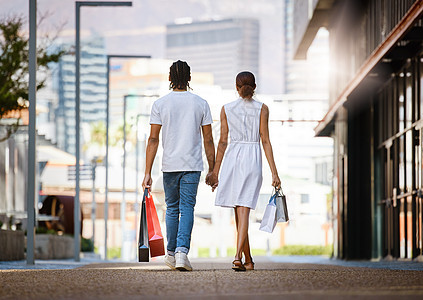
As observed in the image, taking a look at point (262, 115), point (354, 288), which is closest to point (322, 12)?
point (262, 115)

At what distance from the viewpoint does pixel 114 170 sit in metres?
53.1

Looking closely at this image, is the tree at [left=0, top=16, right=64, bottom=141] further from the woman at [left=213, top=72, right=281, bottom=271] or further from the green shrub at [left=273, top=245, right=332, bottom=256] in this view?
the green shrub at [left=273, top=245, right=332, bottom=256]

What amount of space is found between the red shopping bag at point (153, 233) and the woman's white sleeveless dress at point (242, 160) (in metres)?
0.62

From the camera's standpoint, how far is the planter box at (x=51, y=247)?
2416 centimetres

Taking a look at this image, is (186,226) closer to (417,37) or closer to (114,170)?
(417,37)

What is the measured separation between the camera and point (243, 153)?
9.87 meters

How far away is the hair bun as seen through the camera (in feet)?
32.5

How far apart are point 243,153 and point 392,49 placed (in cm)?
674

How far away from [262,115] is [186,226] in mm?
1334

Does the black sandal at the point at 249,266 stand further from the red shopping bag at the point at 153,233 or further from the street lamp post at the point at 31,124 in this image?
the street lamp post at the point at 31,124

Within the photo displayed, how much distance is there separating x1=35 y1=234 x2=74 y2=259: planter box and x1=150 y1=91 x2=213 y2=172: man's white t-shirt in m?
14.7

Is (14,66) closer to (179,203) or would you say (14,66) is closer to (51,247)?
(51,247)

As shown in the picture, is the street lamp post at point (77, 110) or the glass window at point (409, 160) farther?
the street lamp post at point (77, 110)

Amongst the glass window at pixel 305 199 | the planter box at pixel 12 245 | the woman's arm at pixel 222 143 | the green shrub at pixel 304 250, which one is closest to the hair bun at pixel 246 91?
the woman's arm at pixel 222 143
